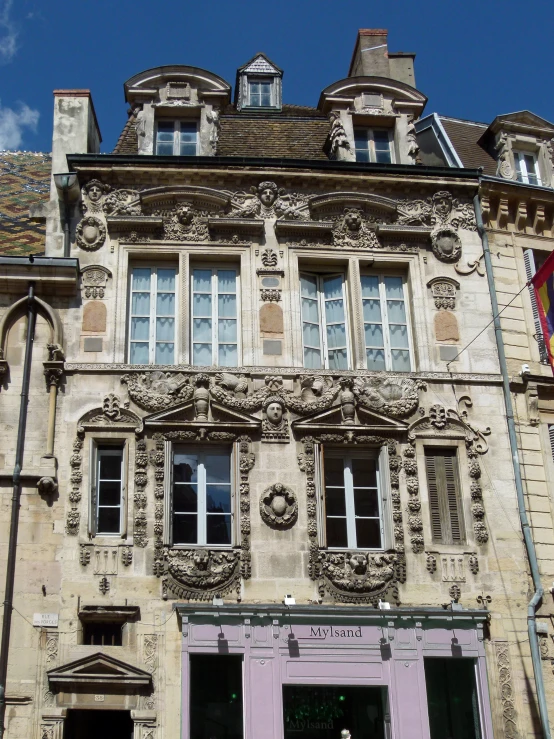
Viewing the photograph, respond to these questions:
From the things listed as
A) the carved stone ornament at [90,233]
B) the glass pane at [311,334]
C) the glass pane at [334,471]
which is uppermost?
the carved stone ornament at [90,233]

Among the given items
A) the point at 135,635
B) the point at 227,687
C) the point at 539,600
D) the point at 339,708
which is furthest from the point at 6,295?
the point at 539,600

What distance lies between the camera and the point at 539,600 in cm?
1430

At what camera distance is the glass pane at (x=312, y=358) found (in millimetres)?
15875

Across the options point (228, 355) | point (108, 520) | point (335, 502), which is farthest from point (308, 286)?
point (108, 520)

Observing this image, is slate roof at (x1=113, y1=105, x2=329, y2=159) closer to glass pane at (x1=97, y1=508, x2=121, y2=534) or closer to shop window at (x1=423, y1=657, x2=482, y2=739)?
glass pane at (x1=97, y1=508, x2=121, y2=534)

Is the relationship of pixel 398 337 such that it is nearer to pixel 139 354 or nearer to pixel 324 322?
pixel 324 322

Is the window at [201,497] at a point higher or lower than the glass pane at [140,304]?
lower

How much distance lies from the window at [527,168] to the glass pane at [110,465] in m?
9.18

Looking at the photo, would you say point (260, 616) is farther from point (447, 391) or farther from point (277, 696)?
point (447, 391)

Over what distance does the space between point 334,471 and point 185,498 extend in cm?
231

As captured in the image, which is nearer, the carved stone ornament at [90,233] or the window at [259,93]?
the carved stone ornament at [90,233]

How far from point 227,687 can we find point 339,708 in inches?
61.9

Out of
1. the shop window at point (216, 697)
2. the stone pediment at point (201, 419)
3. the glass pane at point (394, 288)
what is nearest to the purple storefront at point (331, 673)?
the shop window at point (216, 697)

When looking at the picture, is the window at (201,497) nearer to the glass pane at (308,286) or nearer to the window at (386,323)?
the window at (386,323)
